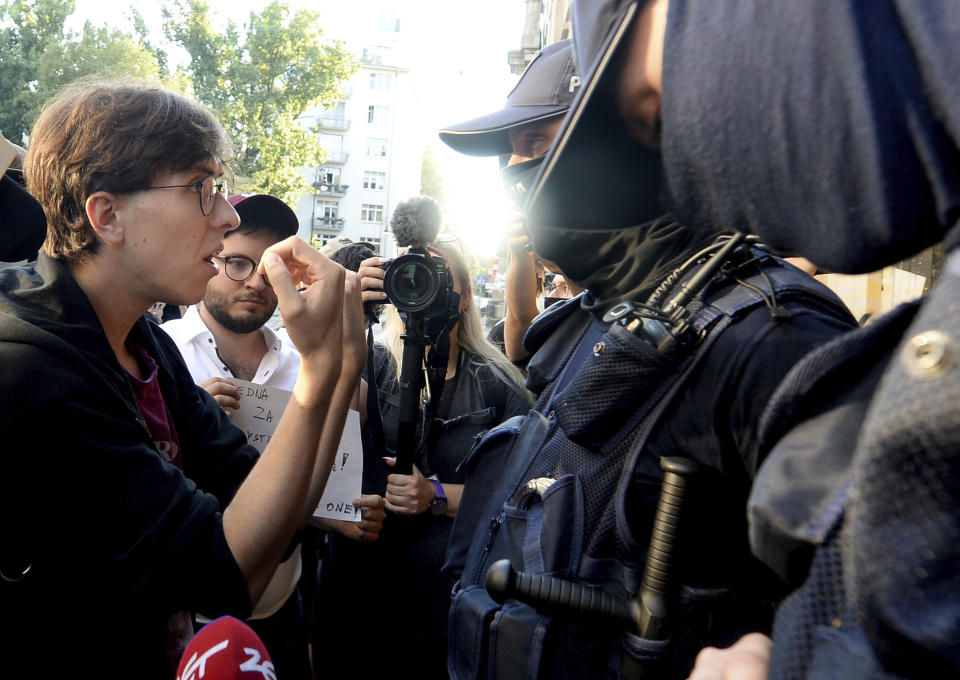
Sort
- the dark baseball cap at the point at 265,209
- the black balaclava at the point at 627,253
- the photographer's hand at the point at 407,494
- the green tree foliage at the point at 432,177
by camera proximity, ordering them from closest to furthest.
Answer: the black balaclava at the point at 627,253
the photographer's hand at the point at 407,494
the dark baseball cap at the point at 265,209
the green tree foliage at the point at 432,177

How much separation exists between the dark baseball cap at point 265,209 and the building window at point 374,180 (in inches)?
2212

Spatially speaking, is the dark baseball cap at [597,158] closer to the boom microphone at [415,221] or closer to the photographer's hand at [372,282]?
the photographer's hand at [372,282]

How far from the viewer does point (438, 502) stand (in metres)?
2.77

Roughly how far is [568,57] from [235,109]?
1217 inches

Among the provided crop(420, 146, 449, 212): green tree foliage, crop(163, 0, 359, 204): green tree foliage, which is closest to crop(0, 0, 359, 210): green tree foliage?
crop(163, 0, 359, 204): green tree foliage

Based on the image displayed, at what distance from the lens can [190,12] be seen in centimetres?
2978

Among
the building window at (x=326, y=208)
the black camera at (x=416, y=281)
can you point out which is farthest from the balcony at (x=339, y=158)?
the black camera at (x=416, y=281)

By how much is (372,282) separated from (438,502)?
0.89m

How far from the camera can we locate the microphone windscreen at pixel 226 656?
124cm

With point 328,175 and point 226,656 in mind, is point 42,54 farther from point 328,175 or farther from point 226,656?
point 328,175

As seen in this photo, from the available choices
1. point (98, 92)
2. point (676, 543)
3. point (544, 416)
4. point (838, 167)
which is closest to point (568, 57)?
point (544, 416)

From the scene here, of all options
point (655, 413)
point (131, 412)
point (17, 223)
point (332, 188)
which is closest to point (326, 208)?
point (332, 188)

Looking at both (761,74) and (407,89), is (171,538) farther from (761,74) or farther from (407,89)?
(407,89)

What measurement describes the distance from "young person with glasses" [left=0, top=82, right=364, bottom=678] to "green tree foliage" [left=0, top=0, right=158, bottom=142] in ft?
86.2
